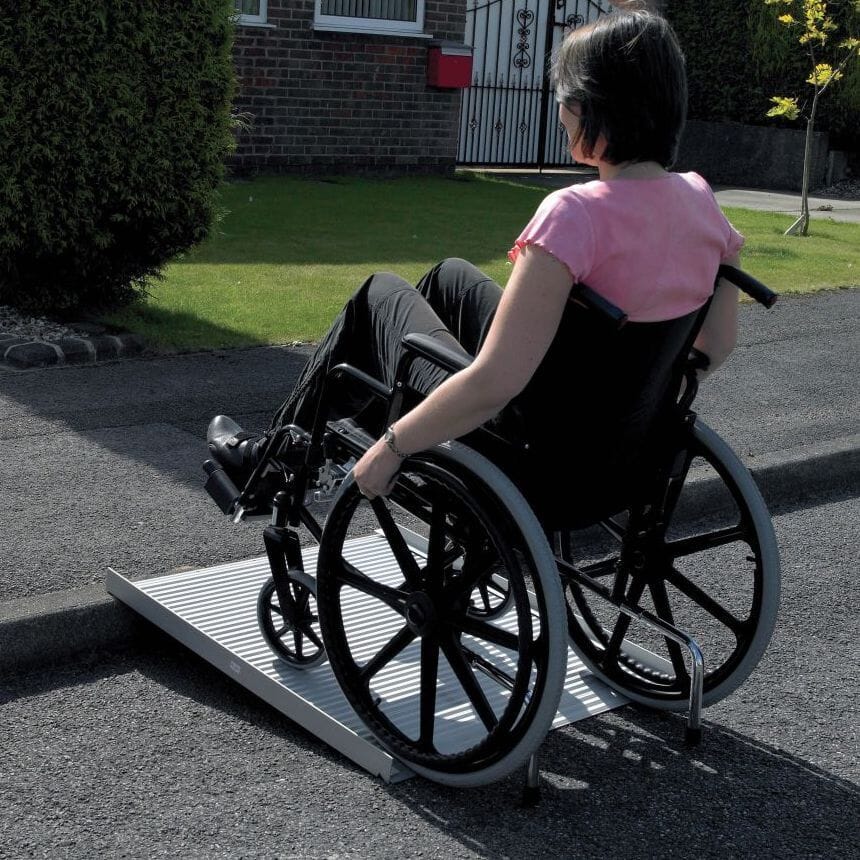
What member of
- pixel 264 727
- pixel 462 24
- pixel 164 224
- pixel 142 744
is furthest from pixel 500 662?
pixel 462 24

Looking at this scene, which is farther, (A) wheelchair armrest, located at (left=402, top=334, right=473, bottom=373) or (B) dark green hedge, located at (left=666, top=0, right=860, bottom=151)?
(B) dark green hedge, located at (left=666, top=0, right=860, bottom=151)

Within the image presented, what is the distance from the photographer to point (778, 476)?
5230 millimetres

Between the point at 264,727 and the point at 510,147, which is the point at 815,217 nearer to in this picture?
the point at 510,147

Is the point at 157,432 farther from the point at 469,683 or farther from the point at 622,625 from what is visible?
the point at 469,683

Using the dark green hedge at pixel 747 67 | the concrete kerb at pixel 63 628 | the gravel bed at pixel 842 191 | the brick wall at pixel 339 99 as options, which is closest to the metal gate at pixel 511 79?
the brick wall at pixel 339 99

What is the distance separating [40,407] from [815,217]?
10.2m

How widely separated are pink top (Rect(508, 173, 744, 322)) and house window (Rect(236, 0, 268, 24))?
11.5 m

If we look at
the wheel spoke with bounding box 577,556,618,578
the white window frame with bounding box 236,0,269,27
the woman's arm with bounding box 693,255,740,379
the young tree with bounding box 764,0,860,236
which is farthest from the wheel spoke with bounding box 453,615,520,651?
the white window frame with bounding box 236,0,269,27

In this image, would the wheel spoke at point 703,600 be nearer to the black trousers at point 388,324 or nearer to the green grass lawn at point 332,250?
the black trousers at point 388,324

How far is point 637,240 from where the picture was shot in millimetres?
2678

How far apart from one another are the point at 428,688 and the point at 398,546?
31cm

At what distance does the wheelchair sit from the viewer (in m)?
2.67

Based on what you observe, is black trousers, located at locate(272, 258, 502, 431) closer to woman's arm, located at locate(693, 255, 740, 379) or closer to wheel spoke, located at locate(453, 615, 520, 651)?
woman's arm, located at locate(693, 255, 740, 379)

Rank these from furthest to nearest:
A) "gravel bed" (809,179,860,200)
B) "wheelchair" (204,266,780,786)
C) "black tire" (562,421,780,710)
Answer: "gravel bed" (809,179,860,200)
"black tire" (562,421,780,710)
"wheelchair" (204,266,780,786)
